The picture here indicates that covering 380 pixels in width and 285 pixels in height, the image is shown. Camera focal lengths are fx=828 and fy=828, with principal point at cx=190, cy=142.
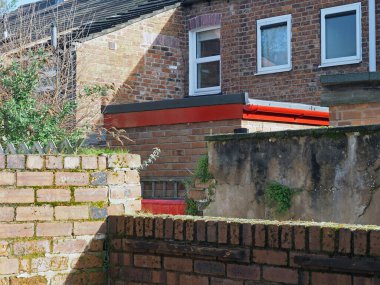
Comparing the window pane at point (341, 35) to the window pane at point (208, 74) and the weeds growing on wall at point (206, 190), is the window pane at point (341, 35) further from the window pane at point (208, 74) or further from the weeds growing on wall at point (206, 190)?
the weeds growing on wall at point (206, 190)

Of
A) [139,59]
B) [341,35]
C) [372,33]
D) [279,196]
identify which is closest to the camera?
[279,196]

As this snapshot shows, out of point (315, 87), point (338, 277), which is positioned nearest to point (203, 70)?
point (315, 87)

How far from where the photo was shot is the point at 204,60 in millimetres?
19969

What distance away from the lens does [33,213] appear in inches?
230

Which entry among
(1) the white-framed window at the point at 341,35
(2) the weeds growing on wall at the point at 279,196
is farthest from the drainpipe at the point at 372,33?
(2) the weeds growing on wall at the point at 279,196

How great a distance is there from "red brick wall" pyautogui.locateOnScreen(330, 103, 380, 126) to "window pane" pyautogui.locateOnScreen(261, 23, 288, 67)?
8.72 meters

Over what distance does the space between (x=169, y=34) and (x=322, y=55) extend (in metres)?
4.09

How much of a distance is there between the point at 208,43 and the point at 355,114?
10.8 metres

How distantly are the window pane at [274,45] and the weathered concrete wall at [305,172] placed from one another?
9.06 metres

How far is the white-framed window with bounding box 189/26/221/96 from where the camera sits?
19.8 m

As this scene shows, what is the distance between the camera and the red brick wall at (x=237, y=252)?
452 centimetres

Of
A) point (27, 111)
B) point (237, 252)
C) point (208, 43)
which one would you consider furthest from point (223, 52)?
point (237, 252)

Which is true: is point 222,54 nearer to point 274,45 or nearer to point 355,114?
point 274,45

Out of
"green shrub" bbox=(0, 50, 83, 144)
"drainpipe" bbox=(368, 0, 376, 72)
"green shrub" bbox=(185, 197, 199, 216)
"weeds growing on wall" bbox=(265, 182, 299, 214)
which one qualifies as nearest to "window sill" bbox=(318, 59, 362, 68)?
"drainpipe" bbox=(368, 0, 376, 72)
